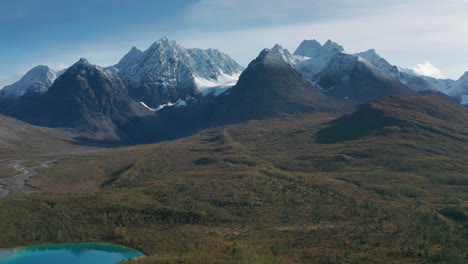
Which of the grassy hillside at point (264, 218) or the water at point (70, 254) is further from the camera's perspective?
the water at point (70, 254)

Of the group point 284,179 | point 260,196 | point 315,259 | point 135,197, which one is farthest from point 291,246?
point 284,179

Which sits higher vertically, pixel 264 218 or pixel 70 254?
pixel 264 218

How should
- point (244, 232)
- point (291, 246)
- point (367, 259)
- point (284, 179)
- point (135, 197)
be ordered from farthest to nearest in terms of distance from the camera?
point (284, 179)
point (135, 197)
point (244, 232)
point (291, 246)
point (367, 259)

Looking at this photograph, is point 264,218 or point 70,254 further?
point 264,218

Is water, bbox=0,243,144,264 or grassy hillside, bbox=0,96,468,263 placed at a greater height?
grassy hillside, bbox=0,96,468,263

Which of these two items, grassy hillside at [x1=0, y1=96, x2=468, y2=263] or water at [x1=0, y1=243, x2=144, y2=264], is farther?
water at [x1=0, y1=243, x2=144, y2=264]

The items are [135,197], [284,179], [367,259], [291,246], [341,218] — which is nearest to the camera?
[367,259]

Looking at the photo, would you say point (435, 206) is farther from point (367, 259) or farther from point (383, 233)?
point (367, 259)

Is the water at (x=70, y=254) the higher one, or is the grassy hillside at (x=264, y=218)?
the grassy hillside at (x=264, y=218)
